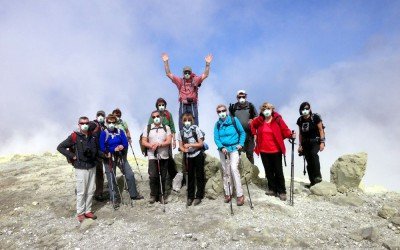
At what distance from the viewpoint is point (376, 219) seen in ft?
41.0

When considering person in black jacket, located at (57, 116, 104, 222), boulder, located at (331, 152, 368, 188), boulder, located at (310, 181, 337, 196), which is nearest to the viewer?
person in black jacket, located at (57, 116, 104, 222)

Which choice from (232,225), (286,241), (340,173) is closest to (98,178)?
(232,225)

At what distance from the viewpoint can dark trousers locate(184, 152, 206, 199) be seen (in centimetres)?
1277

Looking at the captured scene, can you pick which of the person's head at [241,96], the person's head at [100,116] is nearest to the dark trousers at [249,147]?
the person's head at [241,96]

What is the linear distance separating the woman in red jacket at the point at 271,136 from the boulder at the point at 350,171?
373 cm

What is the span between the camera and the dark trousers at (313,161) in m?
14.1

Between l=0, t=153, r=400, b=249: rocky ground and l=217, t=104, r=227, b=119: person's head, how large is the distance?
3265 millimetres

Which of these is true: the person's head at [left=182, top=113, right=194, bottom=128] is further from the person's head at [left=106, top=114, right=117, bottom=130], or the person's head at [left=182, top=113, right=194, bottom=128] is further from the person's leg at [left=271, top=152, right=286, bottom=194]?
the person's leg at [left=271, top=152, right=286, bottom=194]

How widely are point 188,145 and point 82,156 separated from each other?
3.68 m

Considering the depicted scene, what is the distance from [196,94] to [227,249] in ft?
23.4

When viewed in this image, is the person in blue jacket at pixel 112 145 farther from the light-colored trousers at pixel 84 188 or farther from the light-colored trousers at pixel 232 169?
the light-colored trousers at pixel 232 169

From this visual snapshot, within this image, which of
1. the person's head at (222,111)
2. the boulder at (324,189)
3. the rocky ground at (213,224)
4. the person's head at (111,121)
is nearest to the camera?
the rocky ground at (213,224)

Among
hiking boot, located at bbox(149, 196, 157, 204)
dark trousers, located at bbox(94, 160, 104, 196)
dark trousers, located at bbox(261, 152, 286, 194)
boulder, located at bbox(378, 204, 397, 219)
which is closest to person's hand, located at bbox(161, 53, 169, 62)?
dark trousers, located at bbox(94, 160, 104, 196)

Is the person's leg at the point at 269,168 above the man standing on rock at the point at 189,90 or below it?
below
